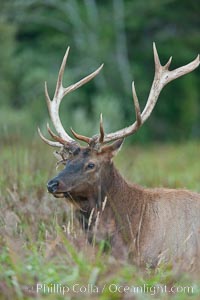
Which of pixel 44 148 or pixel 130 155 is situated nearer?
pixel 44 148

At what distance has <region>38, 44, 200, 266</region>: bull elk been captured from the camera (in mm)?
7906

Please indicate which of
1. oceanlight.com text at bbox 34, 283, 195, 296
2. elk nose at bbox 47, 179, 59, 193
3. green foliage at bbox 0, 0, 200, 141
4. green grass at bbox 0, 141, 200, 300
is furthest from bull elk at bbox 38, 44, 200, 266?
green foliage at bbox 0, 0, 200, 141

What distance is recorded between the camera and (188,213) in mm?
8203

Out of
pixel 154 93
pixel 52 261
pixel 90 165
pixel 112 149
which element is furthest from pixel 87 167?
pixel 52 261

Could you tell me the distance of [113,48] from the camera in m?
32.2

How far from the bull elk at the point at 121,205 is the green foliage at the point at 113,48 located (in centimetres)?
2110

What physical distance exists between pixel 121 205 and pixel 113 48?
79.2 ft

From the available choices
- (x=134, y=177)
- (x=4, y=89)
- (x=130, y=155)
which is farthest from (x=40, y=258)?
(x=4, y=89)

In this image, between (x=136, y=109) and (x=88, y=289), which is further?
(x=136, y=109)

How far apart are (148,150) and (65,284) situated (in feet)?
64.2

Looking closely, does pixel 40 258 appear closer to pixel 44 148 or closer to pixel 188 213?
pixel 188 213

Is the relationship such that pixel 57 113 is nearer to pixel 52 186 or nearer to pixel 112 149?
pixel 112 149

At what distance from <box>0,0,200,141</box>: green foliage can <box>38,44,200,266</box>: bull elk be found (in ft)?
69.2

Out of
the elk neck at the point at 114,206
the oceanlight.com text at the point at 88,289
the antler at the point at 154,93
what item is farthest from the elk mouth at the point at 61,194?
the oceanlight.com text at the point at 88,289
